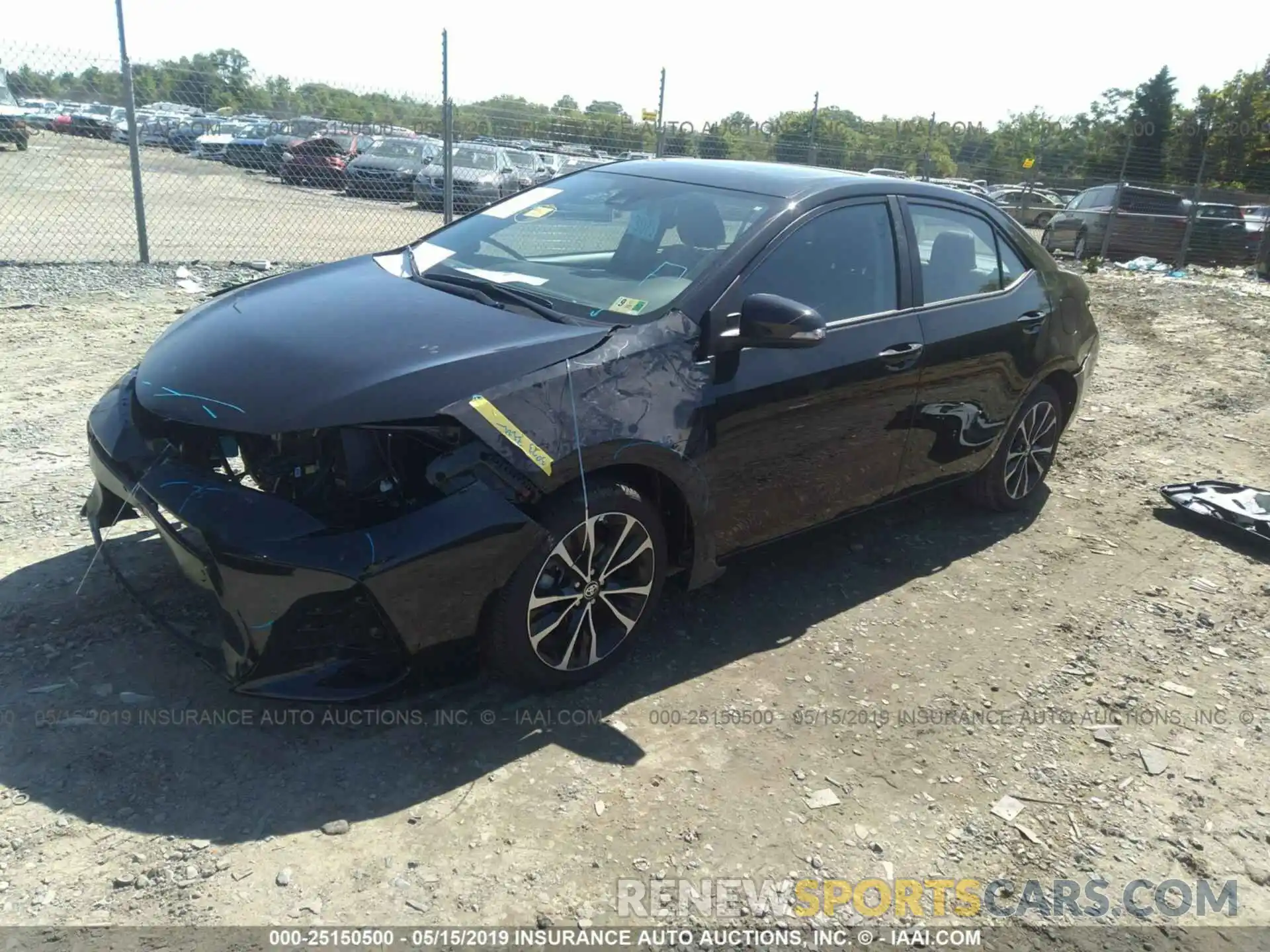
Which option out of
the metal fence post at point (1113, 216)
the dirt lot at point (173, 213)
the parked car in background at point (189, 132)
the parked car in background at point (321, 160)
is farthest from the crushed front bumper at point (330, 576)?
the metal fence post at point (1113, 216)

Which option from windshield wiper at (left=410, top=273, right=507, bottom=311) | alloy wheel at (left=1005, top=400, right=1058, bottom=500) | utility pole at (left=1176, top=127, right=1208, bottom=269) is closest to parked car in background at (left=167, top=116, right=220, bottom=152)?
windshield wiper at (left=410, top=273, right=507, bottom=311)

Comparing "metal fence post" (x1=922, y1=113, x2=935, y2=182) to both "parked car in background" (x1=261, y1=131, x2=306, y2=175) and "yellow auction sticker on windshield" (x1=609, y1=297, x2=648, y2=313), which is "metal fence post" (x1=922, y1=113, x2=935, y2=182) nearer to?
"parked car in background" (x1=261, y1=131, x2=306, y2=175)

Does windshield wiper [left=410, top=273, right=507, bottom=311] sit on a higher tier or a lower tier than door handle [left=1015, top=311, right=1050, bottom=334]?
higher

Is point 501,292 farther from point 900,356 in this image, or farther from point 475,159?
point 475,159

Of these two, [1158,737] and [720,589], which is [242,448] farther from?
[1158,737]

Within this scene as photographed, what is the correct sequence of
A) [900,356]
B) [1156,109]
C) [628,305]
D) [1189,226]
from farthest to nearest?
[1156,109]
[1189,226]
[900,356]
[628,305]

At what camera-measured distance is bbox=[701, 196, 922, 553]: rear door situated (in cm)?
339

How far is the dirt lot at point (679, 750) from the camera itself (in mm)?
2422

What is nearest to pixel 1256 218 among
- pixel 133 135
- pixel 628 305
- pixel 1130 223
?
pixel 1130 223

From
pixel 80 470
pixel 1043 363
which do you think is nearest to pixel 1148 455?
pixel 1043 363

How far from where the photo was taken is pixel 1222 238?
17703 mm

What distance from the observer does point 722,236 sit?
3.56m

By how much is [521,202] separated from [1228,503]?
420cm

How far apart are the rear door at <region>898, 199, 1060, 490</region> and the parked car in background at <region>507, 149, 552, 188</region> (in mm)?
9470
